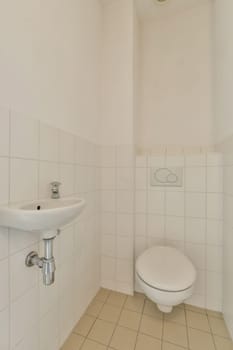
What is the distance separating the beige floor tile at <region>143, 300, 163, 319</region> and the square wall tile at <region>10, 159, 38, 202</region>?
1212 mm

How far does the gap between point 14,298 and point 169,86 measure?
197cm

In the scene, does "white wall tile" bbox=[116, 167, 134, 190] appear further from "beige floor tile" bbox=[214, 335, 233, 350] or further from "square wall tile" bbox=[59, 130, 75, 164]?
"beige floor tile" bbox=[214, 335, 233, 350]

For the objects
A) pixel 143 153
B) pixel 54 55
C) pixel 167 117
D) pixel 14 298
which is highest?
pixel 54 55

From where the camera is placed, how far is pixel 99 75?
1.62 metres

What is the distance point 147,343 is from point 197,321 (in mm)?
428

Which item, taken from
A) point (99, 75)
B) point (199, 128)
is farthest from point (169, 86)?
point (99, 75)

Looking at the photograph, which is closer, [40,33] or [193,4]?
[40,33]

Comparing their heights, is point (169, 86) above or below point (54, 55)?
above

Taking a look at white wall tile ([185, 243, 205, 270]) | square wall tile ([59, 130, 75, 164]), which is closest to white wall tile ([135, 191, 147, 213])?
white wall tile ([185, 243, 205, 270])

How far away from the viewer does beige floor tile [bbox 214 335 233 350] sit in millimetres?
1099

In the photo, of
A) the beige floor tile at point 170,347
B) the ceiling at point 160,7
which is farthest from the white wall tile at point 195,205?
the ceiling at point 160,7

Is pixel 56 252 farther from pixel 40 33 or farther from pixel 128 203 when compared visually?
pixel 40 33

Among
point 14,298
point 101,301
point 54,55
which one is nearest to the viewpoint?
point 14,298

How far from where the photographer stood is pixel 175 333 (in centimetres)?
118
